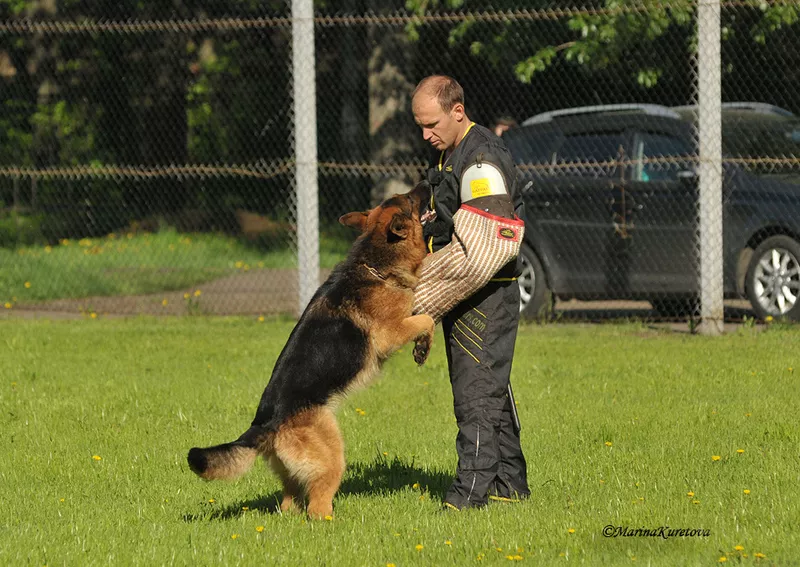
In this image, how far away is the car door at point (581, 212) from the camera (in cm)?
992

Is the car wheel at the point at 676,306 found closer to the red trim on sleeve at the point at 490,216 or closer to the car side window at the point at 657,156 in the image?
the car side window at the point at 657,156

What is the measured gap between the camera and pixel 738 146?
9828mm

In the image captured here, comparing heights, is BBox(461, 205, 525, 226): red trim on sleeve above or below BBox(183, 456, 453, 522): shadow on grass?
above

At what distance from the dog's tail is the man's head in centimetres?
144

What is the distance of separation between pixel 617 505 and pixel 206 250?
36.1 feet

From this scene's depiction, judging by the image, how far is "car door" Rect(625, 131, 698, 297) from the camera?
975cm

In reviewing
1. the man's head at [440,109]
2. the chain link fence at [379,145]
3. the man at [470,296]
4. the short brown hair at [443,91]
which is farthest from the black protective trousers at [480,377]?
the short brown hair at [443,91]

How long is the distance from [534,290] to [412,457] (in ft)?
15.0

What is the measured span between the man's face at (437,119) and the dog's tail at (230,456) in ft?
4.70

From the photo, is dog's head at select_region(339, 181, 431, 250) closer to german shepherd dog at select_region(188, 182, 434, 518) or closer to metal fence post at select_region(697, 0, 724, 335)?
german shepherd dog at select_region(188, 182, 434, 518)

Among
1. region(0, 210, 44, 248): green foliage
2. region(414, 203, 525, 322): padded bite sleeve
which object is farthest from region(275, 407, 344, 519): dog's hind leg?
region(0, 210, 44, 248): green foliage

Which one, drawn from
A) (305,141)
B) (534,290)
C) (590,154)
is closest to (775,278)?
(590,154)

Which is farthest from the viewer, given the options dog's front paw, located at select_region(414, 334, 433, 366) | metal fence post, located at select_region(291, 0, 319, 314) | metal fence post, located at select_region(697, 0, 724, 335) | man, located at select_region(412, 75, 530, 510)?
metal fence post, located at select_region(291, 0, 319, 314)

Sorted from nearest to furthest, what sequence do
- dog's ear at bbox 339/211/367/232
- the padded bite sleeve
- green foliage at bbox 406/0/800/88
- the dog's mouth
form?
the padded bite sleeve → the dog's mouth → dog's ear at bbox 339/211/367/232 → green foliage at bbox 406/0/800/88
